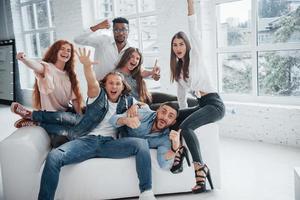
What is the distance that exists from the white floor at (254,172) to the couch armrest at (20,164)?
0.47 m

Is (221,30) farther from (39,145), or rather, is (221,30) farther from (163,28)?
(39,145)

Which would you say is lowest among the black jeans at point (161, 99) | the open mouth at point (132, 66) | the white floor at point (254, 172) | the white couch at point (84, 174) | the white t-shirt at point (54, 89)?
the white floor at point (254, 172)

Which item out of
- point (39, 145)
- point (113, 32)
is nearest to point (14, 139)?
point (39, 145)

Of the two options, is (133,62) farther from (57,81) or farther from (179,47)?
(57,81)

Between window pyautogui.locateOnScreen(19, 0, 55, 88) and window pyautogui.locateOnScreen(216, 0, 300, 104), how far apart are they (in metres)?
3.63

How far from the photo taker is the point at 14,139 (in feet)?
7.91

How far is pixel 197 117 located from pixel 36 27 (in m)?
5.45

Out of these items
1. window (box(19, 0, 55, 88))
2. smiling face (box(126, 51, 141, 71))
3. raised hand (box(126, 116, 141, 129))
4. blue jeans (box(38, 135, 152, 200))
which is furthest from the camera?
window (box(19, 0, 55, 88))

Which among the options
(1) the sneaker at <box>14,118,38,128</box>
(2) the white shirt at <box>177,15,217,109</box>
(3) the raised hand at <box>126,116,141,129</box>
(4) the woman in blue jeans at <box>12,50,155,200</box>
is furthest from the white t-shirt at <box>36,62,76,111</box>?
(2) the white shirt at <box>177,15,217,109</box>

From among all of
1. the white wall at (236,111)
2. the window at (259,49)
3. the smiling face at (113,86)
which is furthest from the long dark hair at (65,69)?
the window at (259,49)

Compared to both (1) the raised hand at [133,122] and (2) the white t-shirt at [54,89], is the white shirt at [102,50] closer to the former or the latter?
(2) the white t-shirt at [54,89]

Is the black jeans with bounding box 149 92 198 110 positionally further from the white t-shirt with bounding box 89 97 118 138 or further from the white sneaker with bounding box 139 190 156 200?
the white sneaker with bounding box 139 190 156 200

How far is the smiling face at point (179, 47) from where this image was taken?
8.35 ft

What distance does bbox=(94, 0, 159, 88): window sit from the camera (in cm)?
441
